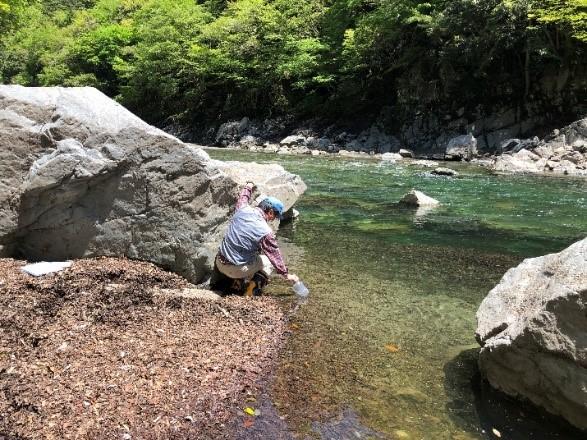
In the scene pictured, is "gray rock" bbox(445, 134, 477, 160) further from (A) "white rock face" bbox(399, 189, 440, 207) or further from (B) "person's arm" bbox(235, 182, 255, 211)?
(B) "person's arm" bbox(235, 182, 255, 211)

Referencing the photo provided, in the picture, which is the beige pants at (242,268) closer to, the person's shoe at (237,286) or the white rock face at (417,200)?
the person's shoe at (237,286)

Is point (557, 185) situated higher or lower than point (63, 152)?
lower

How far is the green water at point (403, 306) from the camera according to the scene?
429 centimetres

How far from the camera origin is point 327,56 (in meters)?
39.2

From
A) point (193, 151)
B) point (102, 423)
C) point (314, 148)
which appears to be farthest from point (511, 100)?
point (102, 423)

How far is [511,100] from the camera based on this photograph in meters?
30.2

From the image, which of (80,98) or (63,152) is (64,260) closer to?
(63,152)

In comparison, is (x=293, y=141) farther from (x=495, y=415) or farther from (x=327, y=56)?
(x=495, y=415)

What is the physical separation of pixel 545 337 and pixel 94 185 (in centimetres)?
529

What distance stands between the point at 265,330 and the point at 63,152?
3303 mm

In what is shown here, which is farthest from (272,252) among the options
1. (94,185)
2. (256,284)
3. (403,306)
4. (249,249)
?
(94,185)

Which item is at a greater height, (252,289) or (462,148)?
(252,289)

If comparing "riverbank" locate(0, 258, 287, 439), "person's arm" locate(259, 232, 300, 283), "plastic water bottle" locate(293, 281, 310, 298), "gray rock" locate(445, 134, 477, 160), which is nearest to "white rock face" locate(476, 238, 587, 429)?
"riverbank" locate(0, 258, 287, 439)

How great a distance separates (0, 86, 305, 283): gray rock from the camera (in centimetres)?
634
